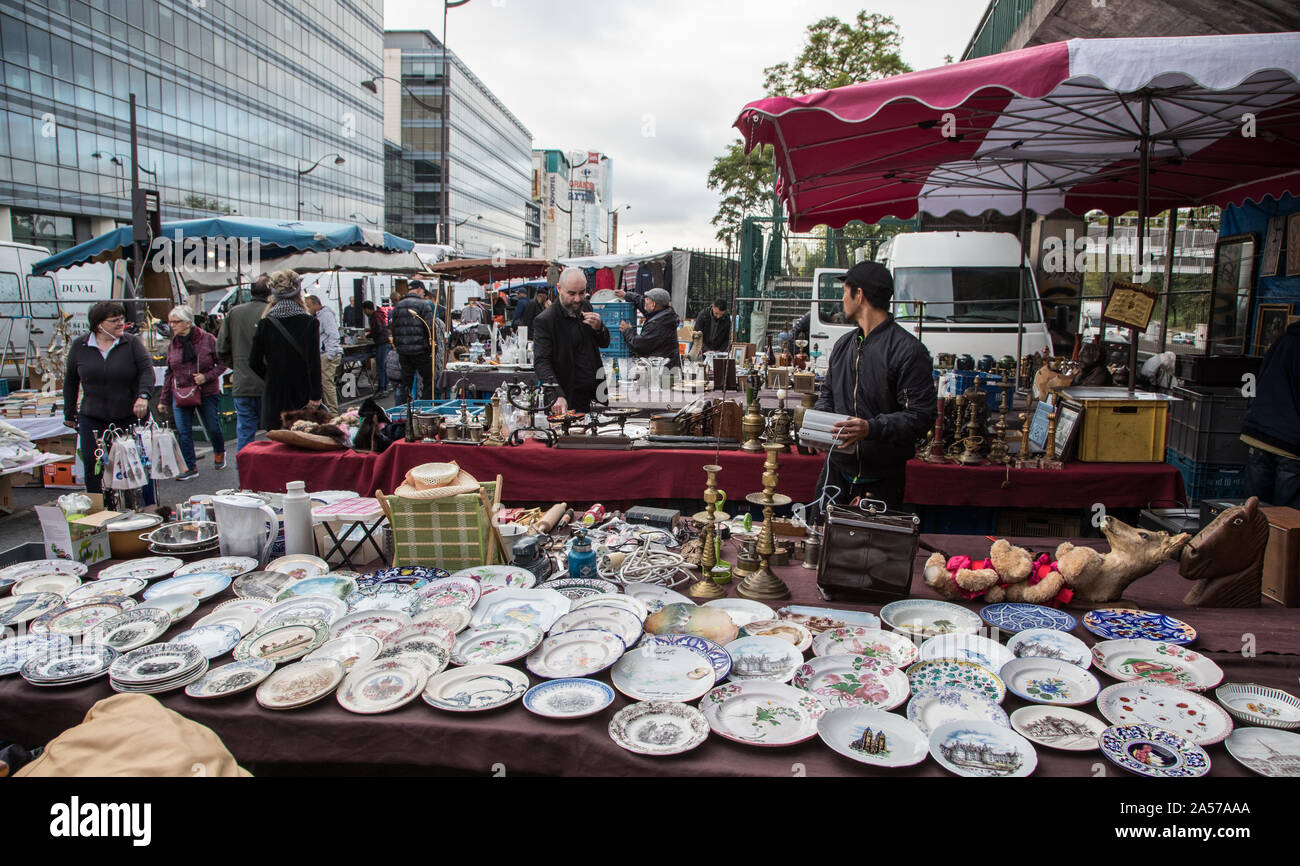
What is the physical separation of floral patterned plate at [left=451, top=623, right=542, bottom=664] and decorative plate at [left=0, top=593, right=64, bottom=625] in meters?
1.54

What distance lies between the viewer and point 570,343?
228 inches

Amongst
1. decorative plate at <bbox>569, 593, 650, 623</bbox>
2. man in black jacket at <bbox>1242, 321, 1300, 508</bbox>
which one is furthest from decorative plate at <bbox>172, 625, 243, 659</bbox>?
man in black jacket at <bbox>1242, 321, 1300, 508</bbox>

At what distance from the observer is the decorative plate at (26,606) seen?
8.22 ft

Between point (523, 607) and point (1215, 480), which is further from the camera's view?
point (1215, 480)

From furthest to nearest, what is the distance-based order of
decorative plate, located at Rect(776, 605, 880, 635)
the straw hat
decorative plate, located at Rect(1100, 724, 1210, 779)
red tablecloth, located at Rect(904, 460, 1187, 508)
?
red tablecloth, located at Rect(904, 460, 1187, 508) → the straw hat → decorative plate, located at Rect(776, 605, 880, 635) → decorative plate, located at Rect(1100, 724, 1210, 779)

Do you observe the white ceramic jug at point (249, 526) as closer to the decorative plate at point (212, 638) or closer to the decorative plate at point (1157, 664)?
the decorative plate at point (212, 638)

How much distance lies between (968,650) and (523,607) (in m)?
1.53

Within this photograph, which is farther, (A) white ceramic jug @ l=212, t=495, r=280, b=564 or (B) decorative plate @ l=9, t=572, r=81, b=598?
(A) white ceramic jug @ l=212, t=495, r=280, b=564

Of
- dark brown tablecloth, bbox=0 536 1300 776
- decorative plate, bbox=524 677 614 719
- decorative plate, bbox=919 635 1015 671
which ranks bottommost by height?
dark brown tablecloth, bbox=0 536 1300 776

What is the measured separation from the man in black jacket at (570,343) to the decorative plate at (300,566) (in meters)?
2.64

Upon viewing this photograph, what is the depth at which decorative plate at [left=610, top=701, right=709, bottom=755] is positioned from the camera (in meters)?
1.84

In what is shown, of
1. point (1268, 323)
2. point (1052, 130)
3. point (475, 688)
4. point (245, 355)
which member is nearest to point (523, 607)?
point (475, 688)

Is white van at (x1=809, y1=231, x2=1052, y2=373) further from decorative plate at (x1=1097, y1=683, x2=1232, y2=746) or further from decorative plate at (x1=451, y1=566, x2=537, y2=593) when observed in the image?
decorative plate at (x1=1097, y1=683, x2=1232, y2=746)

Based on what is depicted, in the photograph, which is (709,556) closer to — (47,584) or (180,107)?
(47,584)
